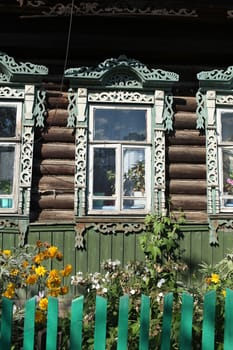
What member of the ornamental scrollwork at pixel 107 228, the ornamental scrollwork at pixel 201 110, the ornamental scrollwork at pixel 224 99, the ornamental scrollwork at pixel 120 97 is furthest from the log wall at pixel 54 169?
the ornamental scrollwork at pixel 224 99

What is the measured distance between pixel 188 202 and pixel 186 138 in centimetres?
91

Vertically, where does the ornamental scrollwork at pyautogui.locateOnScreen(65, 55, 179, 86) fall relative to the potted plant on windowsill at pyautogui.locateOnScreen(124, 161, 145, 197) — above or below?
above

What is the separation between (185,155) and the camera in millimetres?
5988

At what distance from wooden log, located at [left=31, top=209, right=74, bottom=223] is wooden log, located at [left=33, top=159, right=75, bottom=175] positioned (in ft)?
1.72

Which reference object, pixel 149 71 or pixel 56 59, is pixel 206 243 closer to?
pixel 149 71

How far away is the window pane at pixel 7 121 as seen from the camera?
19.2ft

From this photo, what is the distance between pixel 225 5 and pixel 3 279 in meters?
4.72

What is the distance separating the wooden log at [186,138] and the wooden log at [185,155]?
0.08 metres

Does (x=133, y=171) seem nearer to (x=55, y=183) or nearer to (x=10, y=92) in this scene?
(x=55, y=183)

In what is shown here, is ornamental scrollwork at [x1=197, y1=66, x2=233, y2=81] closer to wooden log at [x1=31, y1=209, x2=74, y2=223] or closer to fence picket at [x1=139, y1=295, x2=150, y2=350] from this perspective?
wooden log at [x1=31, y1=209, x2=74, y2=223]

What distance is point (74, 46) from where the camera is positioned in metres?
6.09

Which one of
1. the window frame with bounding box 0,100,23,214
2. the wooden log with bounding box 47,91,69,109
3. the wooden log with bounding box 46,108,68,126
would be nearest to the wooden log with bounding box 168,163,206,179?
the wooden log with bounding box 46,108,68,126

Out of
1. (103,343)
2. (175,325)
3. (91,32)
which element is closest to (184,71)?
(91,32)

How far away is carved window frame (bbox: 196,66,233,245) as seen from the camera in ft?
19.2
